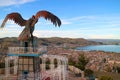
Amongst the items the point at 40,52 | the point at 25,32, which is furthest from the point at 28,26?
the point at 40,52

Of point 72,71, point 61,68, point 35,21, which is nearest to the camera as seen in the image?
point 35,21

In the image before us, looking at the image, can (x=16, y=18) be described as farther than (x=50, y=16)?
Yes

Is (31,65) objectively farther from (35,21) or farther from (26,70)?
(35,21)

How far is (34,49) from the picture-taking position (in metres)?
15.6

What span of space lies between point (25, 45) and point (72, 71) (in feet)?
58.6

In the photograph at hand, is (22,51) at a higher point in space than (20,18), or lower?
lower

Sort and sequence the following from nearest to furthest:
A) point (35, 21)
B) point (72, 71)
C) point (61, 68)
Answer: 1. point (35, 21)
2. point (61, 68)
3. point (72, 71)

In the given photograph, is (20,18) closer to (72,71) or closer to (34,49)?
(34,49)

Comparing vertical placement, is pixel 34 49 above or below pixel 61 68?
above

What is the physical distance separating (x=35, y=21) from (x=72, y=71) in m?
18.3

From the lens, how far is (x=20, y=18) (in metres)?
15.4

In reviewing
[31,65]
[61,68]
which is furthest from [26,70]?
[61,68]

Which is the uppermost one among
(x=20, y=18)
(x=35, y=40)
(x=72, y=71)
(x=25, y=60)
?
(x=20, y=18)

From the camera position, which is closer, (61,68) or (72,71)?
(61,68)
